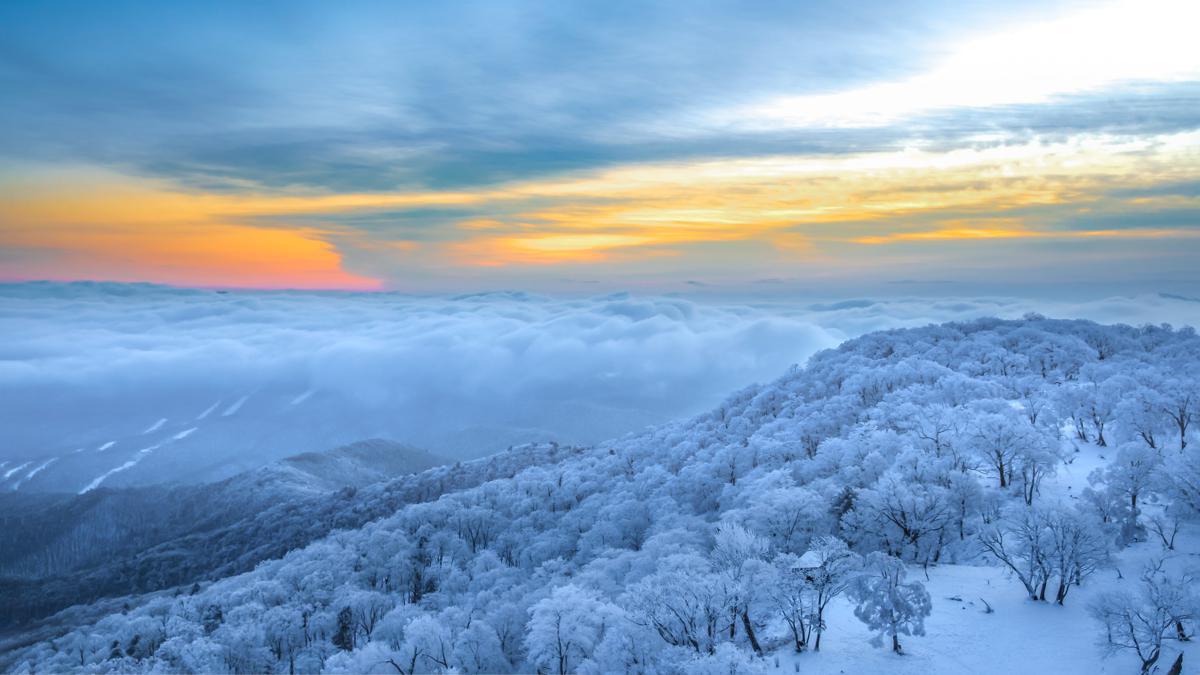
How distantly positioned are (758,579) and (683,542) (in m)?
26.4

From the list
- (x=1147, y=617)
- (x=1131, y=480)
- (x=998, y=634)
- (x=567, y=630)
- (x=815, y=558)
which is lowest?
(x=998, y=634)

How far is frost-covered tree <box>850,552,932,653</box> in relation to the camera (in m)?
43.1

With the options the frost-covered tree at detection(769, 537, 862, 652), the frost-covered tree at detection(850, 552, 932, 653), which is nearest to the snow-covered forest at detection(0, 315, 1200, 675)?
the frost-covered tree at detection(850, 552, 932, 653)

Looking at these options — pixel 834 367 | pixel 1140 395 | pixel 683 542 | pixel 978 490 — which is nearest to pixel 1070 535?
pixel 978 490

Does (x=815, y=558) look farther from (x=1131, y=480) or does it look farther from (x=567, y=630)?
(x=1131, y=480)

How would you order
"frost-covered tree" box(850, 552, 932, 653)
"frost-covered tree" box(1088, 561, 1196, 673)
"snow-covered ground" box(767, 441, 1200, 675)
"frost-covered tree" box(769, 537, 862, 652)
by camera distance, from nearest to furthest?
"frost-covered tree" box(1088, 561, 1196, 673) < "snow-covered ground" box(767, 441, 1200, 675) < "frost-covered tree" box(850, 552, 932, 653) < "frost-covered tree" box(769, 537, 862, 652)

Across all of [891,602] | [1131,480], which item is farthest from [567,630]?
[1131,480]

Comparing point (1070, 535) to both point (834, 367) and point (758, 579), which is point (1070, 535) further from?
point (834, 367)

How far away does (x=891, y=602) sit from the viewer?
4344cm

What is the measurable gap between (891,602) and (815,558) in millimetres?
10009

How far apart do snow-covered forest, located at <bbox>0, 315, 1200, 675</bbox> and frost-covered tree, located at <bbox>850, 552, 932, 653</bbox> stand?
0.16 m

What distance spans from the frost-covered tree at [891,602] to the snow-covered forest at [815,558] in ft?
0.53

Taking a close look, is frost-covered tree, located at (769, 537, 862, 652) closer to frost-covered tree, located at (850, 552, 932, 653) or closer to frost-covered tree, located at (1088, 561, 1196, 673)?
frost-covered tree, located at (850, 552, 932, 653)

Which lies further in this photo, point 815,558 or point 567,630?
point 815,558
